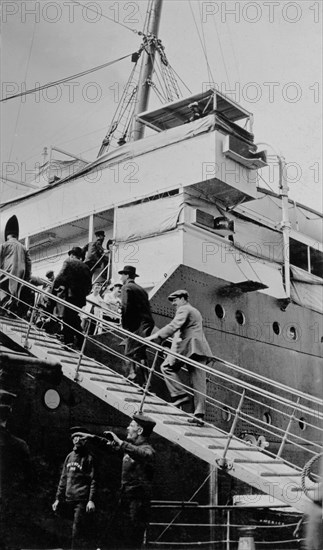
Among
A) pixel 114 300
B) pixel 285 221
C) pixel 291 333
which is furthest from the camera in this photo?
pixel 285 221

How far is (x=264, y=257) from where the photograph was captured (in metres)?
12.6

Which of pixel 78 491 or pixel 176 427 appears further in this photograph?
pixel 176 427

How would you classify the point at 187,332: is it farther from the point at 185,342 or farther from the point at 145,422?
the point at 145,422

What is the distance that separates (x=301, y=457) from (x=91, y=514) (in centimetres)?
572

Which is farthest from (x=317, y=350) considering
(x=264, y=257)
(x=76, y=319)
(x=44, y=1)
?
(x=44, y=1)

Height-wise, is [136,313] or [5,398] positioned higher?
[136,313]

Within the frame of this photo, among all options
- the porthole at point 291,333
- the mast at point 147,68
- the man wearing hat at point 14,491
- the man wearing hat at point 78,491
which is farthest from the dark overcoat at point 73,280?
the mast at point 147,68

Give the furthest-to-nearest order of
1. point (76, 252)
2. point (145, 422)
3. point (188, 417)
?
point (76, 252) < point (188, 417) < point (145, 422)

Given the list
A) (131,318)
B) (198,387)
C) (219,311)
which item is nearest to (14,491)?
(198,387)

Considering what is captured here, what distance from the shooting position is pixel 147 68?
15359mm

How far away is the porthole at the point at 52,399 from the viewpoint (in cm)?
676

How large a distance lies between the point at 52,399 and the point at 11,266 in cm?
219

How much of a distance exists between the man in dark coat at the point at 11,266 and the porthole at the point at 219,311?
10.3 feet

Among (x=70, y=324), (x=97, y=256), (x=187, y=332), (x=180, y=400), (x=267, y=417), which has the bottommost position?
(x=180, y=400)
